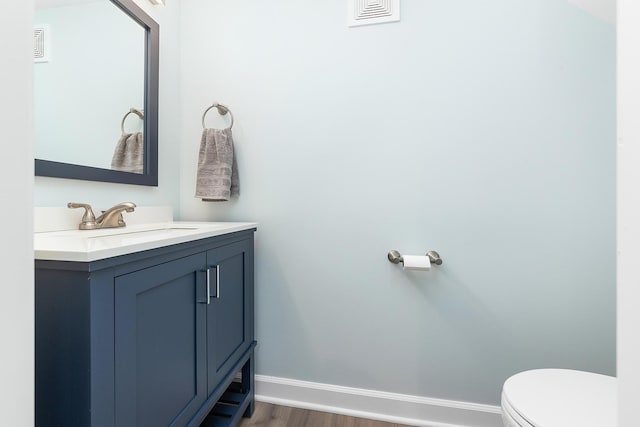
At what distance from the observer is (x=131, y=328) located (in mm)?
725

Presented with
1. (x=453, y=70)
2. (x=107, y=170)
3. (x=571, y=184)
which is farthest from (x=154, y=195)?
(x=571, y=184)

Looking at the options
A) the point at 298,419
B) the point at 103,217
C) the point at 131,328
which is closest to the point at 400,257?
the point at 298,419

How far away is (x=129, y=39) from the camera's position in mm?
1335

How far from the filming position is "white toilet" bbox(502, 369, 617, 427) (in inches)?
31.9

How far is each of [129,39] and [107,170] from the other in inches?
24.5

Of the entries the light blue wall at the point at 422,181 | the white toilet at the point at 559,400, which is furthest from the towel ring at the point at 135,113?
the white toilet at the point at 559,400

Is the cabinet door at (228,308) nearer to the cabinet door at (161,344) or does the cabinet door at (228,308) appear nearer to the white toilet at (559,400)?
the cabinet door at (161,344)

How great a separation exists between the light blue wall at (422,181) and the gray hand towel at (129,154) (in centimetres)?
31

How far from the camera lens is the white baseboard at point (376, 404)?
52.1 inches

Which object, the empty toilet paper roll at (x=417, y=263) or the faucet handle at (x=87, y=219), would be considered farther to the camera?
the empty toilet paper roll at (x=417, y=263)

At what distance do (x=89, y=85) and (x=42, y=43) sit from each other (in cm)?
18

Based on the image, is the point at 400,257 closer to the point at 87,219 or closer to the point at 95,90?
the point at 87,219

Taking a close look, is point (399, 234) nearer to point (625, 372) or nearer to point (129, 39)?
point (625, 372)

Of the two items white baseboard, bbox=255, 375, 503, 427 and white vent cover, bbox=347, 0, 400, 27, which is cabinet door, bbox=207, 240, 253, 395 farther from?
white vent cover, bbox=347, 0, 400, 27
